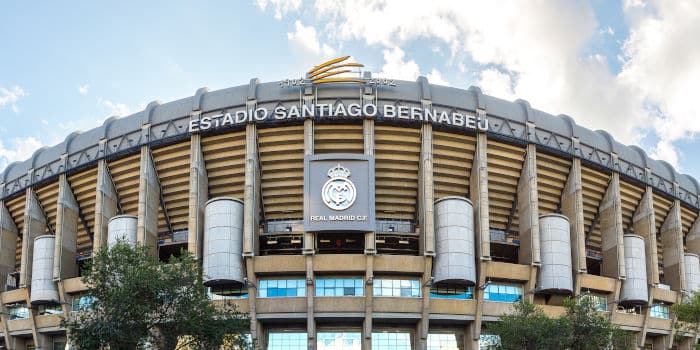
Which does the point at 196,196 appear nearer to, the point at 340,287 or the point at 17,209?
the point at 340,287

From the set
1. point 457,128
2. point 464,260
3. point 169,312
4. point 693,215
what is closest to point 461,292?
point 464,260

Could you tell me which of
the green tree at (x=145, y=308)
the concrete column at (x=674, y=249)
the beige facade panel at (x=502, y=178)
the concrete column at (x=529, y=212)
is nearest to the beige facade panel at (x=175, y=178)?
the green tree at (x=145, y=308)

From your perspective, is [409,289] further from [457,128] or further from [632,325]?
[632,325]

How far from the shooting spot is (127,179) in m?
68.1

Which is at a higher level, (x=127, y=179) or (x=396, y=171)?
(x=127, y=179)

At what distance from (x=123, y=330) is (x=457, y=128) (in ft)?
106

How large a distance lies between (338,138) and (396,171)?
5.50 metres

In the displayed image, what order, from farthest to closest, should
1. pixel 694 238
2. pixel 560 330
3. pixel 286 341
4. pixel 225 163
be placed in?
1. pixel 694 238
2. pixel 225 163
3. pixel 286 341
4. pixel 560 330

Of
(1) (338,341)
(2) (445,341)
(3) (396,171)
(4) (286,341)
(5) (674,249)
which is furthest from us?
(5) (674,249)

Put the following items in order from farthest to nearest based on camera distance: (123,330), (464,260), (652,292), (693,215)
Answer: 1. (693,215)
2. (652,292)
3. (464,260)
4. (123,330)

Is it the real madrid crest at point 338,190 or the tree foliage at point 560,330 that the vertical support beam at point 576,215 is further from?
the real madrid crest at point 338,190

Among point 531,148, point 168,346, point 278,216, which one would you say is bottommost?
point 168,346

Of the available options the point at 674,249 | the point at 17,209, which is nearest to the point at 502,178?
the point at 674,249

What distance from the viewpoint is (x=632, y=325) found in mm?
68438
